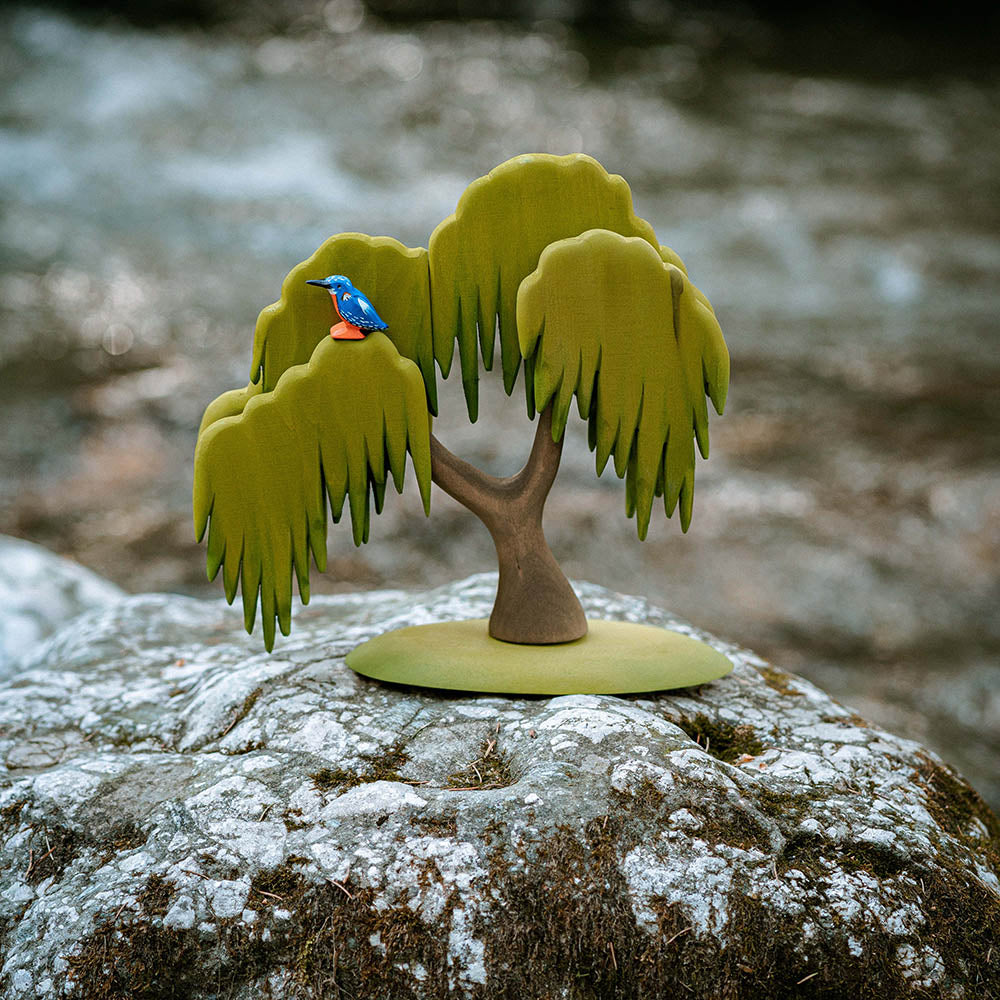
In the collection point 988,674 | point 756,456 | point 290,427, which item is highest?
point 290,427

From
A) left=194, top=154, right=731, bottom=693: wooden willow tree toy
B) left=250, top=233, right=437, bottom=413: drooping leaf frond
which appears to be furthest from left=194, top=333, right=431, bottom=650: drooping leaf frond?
left=250, top=233, right=437, bottom=413: drooping leaf frond

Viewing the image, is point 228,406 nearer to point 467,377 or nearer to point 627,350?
point 467,377

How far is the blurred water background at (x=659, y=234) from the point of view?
6000mm

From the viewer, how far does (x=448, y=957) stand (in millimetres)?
1698

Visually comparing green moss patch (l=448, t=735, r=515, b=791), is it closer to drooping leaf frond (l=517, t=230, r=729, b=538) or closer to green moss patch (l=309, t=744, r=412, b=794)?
green moss patch (l=309, t=744, r=412, b=794)

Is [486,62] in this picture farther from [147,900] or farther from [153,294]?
[147,900]

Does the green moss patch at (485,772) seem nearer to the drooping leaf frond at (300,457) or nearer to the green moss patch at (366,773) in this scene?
the green moss patch at (366,773)

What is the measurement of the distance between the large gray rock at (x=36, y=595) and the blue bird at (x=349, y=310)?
80.5 inches

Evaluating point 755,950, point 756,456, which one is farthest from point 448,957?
point 756,456

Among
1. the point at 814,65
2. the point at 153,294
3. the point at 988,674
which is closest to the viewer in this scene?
the point at 988,674

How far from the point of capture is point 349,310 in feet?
7.37

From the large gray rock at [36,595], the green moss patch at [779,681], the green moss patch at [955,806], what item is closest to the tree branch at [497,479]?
the green moss patch at [779,681]

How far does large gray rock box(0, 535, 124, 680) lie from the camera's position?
368 cm

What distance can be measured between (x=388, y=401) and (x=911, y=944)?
1.48 m
